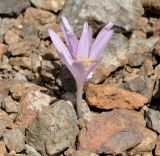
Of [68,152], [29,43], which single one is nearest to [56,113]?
[68,152]

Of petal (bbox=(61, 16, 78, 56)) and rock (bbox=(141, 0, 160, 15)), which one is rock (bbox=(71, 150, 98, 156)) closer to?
petal (bbox=(61, 16, 78, 56))

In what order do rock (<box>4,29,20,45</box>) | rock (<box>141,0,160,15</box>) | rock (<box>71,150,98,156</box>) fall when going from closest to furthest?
rock (<box>71,150,98,156</box>) → rock (<box>4,29,20,45</box>) → rock (<box>141,0,160,15</box>)

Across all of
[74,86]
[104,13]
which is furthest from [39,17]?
[74,86]

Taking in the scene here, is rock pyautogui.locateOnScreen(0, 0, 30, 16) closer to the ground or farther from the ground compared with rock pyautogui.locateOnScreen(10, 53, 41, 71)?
farther from the ground

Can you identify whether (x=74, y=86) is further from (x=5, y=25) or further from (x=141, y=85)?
(x=5, y=25)

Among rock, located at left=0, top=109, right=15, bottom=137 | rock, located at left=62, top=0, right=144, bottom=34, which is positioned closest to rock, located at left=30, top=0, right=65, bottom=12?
rock, located at left=62, top=0, right=144, bottom=34
